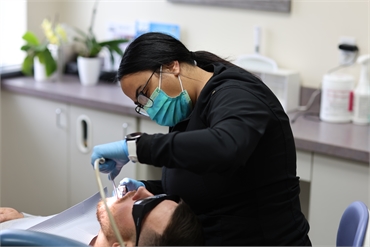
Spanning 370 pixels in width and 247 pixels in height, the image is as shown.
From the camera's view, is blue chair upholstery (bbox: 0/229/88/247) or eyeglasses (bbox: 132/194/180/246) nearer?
blue chair upholstery (bbox: 0/229/88/247)

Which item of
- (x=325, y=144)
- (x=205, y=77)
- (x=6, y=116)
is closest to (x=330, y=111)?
(x=325, y=144)

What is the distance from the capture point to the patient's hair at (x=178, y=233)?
142cm

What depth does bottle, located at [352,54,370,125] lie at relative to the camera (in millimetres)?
2582

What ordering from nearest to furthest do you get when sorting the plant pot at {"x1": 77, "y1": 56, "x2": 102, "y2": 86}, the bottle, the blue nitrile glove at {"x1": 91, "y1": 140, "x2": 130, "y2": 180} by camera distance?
the blue nitrile glove at {"x1": 91, "y1": 140, "x2": 130, "y2": 180}
the bottle
the plant pot at {"x1": 77, "y1": 56, "x2": 102, "y2": 86}

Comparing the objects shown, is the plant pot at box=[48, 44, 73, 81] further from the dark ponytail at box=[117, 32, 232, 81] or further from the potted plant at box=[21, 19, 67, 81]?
the dark ponytail at box=[117, 32, 232, 81]

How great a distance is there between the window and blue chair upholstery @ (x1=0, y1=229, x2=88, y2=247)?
87.5 inches

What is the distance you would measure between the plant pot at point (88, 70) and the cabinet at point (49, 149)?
0.24 meters

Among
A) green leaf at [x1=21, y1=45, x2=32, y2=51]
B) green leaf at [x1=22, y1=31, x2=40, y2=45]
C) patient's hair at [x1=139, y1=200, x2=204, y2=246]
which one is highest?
green leaf at [x1=22, y1=31, x2=40, y2=45]

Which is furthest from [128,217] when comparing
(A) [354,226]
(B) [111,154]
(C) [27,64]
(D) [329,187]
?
(C) [27,64]

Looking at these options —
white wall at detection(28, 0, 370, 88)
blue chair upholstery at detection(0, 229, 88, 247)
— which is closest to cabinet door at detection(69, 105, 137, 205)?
white wall at detection(28, 0, 370, 88)

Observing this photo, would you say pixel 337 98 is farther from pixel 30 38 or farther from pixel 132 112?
pixel 30 38

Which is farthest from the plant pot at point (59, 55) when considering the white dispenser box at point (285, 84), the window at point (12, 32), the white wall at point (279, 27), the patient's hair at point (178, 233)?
the patient's hair at point (178, 233)

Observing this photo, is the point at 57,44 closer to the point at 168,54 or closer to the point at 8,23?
the point at 8,23

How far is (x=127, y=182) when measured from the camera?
1.69 m
